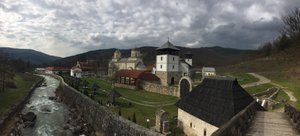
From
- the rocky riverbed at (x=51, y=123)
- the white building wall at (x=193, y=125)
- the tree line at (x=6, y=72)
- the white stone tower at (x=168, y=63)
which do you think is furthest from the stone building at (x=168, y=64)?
the tree line at (x=6, y=72)

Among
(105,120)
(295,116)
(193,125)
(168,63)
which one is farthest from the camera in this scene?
(168,63)

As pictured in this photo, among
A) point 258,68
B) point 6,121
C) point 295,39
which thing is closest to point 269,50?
point 258,68

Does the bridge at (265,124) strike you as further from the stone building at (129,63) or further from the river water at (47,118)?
the stone building at (129,63)

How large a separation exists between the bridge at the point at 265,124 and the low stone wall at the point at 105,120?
7561 millimetres

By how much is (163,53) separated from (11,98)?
3068 cm

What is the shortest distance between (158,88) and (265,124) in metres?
35.0

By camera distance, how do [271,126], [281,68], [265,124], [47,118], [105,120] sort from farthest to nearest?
[281,68], [47,118], [105,120], [265,124], [271,126]

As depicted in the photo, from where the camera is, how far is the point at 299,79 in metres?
40.3

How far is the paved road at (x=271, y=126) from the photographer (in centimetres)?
1035

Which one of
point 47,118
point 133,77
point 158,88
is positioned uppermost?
point 133,77

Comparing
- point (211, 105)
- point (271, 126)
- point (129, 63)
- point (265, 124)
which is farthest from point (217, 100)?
point (129, 63)

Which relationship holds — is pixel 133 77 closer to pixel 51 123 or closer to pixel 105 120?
pixel 51 123

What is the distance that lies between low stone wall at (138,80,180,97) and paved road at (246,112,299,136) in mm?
27344

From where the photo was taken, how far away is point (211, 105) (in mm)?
18609
